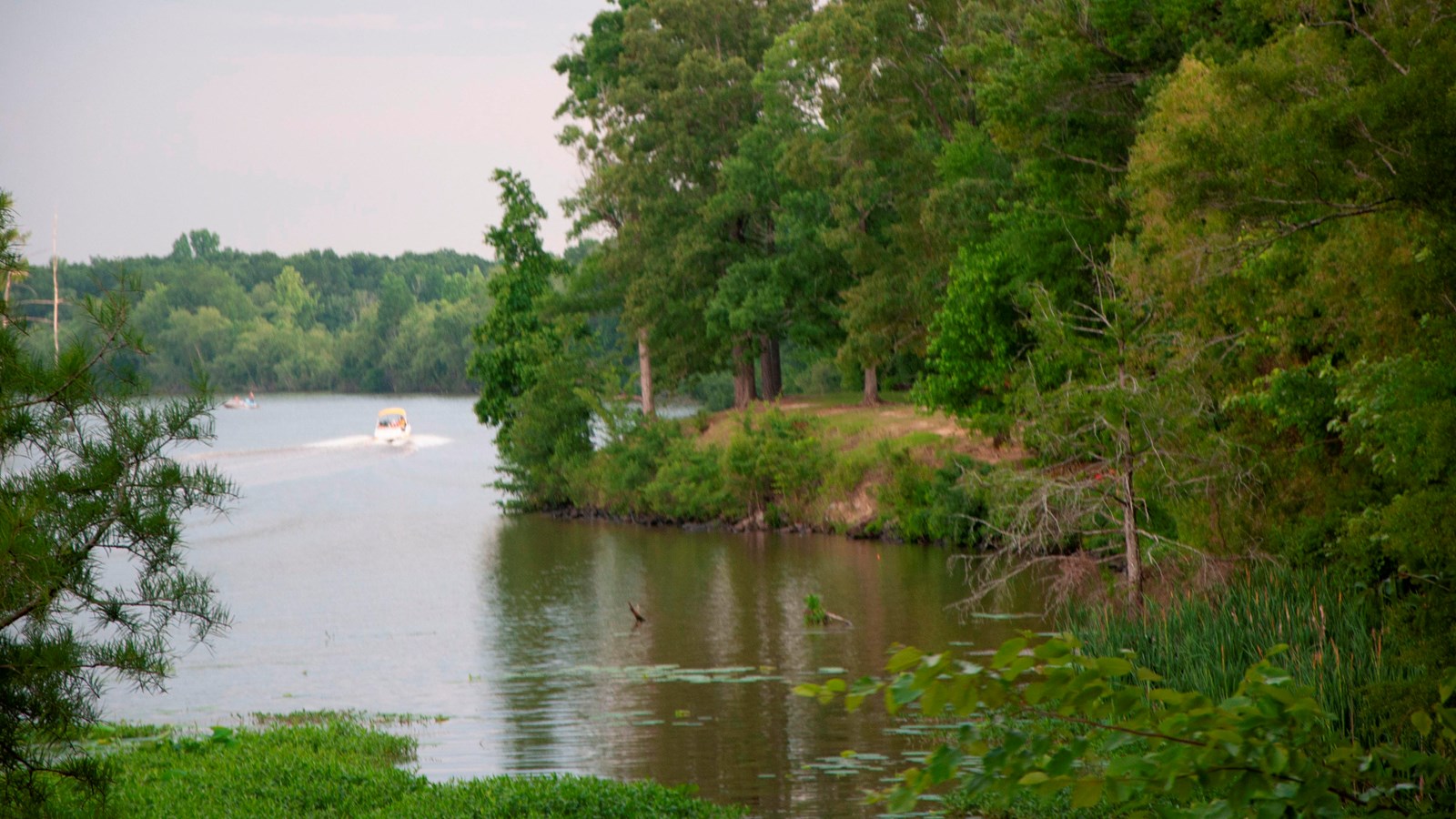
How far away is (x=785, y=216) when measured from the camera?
147 feet

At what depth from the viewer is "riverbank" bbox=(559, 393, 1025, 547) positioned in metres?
34.8

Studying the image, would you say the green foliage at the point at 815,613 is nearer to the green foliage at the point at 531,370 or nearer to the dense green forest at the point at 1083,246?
the dense green forest at the point at 1083,246

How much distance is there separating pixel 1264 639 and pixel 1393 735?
2.41m

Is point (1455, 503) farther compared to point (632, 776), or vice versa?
point (632, 776)

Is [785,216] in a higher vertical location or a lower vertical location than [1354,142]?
higher

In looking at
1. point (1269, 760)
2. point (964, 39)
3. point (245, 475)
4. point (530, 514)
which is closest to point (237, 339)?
point (245, 475)

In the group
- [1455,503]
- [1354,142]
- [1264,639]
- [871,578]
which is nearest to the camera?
[1354,142]

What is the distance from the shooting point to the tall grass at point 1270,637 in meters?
11.7

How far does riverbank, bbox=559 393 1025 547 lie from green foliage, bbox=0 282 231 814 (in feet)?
78.9

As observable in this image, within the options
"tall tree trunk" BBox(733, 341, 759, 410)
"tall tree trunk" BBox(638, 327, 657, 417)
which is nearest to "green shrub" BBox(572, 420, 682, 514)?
"tall tree trunk" BBox(733, 341, 759, 410)

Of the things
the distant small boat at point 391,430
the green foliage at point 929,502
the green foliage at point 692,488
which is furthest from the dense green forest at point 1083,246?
the distant small boat at point 391,430

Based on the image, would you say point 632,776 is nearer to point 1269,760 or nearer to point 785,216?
point 1269,760

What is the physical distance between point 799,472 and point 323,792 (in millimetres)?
28262

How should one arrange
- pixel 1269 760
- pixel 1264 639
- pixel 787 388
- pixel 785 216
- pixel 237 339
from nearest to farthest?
pixel 1269 760
pixel 1264 639
pixel 785 216
pixel 787 388
pixel 237 339
